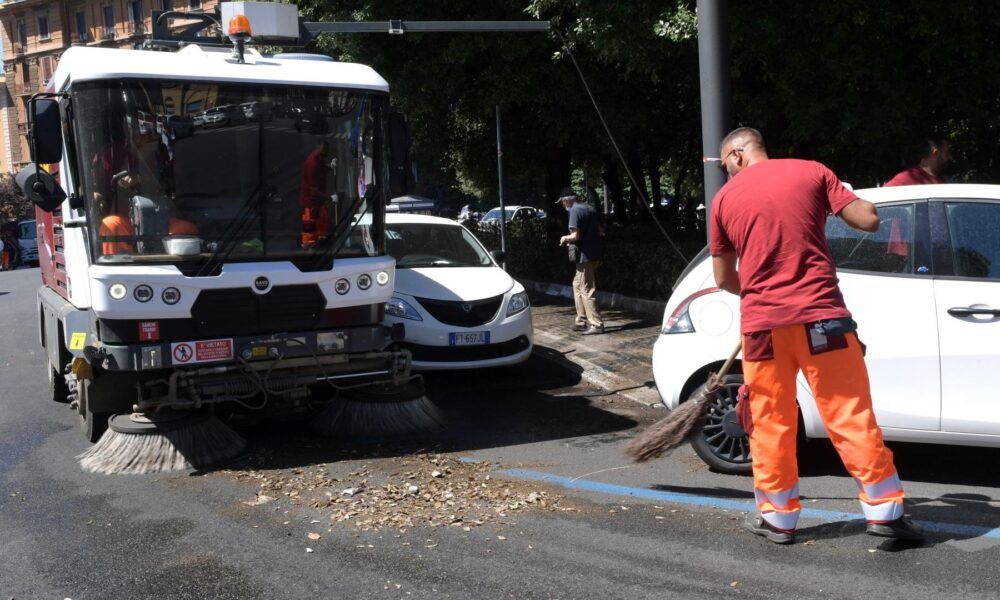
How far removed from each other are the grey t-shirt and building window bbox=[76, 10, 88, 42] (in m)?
83.3

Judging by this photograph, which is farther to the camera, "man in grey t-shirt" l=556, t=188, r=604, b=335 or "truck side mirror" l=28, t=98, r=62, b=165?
"man in grey t-shirt" l=556, t=188, r=604, b=335

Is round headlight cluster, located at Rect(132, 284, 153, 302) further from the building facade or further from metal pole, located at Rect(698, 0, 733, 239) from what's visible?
the building facade

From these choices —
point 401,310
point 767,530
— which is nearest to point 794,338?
point 767,530

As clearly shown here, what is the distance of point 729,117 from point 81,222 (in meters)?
5.06

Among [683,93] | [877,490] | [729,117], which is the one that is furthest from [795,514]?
[683,93]

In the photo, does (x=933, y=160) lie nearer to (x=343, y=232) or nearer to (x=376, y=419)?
(x=343, y=232)

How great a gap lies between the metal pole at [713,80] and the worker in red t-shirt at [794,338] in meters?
3.25

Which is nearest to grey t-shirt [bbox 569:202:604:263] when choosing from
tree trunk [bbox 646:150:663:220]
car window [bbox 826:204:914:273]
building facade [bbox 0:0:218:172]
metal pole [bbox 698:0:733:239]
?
metal pole [bbox 698:0:733:239]

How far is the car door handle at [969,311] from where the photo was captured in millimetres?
5492

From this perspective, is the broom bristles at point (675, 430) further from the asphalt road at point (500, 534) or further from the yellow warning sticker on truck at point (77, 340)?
the yellow warning sticker on truck at point (77, 340)

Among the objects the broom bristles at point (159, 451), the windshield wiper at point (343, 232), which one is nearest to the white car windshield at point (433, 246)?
the windshield wiper at point (343, 232)

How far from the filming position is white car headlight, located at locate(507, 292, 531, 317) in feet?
33.0

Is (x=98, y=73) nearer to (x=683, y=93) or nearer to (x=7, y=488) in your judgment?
(x=7, y=488)

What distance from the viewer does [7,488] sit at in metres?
6.65
